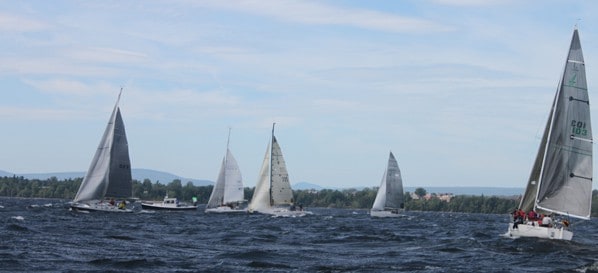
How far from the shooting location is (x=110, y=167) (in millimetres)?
96312

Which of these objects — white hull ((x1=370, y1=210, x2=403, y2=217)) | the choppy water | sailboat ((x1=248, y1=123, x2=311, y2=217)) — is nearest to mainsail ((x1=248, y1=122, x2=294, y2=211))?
sailboat ((x1=248, y1=123, x2=311, y2=217))

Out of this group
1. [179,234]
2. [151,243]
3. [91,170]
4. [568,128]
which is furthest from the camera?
[91,170]

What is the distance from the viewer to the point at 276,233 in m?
64.9

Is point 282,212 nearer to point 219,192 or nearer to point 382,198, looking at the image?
point 219,192

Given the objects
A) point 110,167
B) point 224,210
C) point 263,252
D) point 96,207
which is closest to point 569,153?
point 263,252

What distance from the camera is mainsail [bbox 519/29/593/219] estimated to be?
183ft

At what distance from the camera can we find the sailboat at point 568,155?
2194 inches

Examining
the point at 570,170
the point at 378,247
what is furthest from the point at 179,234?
the point at 570,170

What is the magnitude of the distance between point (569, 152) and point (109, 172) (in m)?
52.4

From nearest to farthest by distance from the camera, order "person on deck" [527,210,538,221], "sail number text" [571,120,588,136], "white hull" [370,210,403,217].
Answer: "person on deck" [527,210,538,221] < "sail number text" [571,120,588,136] < "white hull" [370,210,403,217]

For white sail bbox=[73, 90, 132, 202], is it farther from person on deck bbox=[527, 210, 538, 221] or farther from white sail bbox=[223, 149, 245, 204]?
person on deck bbox=[527, 210, 538, 221]

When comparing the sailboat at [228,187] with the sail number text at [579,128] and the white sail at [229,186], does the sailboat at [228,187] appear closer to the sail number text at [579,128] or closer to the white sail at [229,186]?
the white sail at [229,186]

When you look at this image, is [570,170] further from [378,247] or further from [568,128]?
[378,247]

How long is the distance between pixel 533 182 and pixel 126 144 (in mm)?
50804
